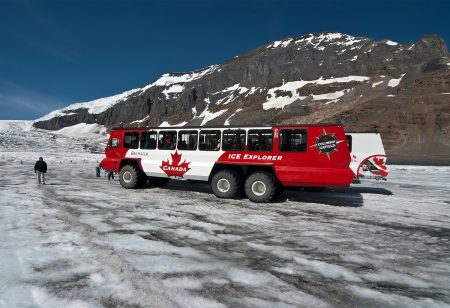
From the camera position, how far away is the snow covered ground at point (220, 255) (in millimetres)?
4102

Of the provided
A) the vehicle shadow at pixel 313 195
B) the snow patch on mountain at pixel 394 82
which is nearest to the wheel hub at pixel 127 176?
the vehicle shadow at pixel 313 195

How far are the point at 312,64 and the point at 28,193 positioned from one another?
153 m

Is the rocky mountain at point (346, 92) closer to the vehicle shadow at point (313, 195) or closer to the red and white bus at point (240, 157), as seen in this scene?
the vehicle shadow at point (313, 195)

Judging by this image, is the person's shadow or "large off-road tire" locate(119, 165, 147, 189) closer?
the person's shadow

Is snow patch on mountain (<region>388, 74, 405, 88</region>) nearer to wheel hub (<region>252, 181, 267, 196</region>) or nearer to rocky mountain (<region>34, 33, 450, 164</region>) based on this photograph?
rocky mountain (<region>34, 33, 450, 164</region>)

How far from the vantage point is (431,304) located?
4.02m

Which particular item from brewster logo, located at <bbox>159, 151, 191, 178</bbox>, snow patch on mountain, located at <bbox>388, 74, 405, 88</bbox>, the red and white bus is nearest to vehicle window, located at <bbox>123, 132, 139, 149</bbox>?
the red and white bus

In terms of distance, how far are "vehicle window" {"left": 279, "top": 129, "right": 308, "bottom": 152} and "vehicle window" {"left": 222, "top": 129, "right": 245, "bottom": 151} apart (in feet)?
4.59

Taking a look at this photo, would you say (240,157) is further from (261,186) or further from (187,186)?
(187,186)

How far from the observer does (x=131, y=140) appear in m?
14.0

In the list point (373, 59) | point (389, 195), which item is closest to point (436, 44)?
point (373, 59)

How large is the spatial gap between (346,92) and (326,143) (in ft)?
339

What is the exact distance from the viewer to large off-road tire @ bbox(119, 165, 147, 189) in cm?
1362

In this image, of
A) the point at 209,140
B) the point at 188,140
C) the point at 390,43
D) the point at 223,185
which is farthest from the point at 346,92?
the point at 223,185
